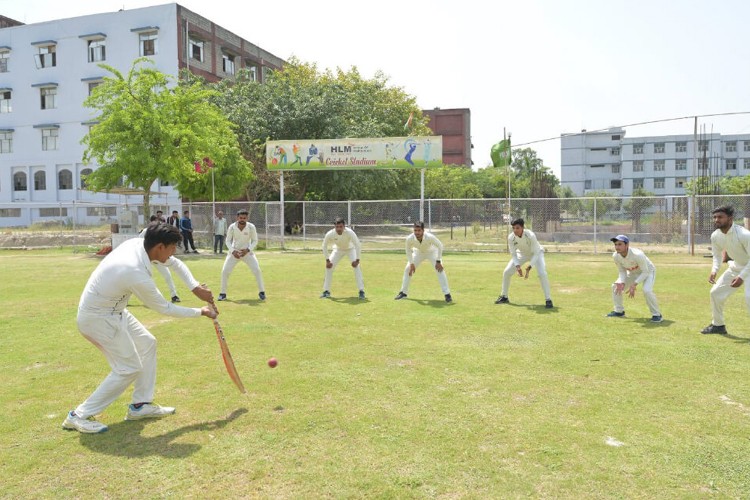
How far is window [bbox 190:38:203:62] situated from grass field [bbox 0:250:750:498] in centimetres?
3612

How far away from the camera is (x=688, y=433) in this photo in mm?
4898

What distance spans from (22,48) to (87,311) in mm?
49405

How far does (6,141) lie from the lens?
45.9m

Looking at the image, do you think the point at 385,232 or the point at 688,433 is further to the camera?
the point at 385,232

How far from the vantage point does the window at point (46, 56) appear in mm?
44250

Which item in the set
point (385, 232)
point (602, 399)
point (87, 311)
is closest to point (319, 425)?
point (87, 311)

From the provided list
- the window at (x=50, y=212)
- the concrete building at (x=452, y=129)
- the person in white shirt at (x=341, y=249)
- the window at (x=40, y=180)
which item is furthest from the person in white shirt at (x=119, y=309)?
the concrete building at (x=452, y=129)

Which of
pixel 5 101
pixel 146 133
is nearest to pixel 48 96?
pixel 5 101

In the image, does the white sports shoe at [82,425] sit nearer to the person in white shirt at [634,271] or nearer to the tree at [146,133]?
the person in white shirt at [634,271]

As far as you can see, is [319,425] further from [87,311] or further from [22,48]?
[22,48]

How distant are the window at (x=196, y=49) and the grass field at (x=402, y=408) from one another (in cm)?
3612

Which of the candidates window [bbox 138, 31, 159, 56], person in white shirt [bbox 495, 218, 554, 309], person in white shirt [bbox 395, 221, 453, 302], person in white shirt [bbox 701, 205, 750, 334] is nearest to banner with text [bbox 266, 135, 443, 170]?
person in white shirt [bbox 395, 221, 453, 302]

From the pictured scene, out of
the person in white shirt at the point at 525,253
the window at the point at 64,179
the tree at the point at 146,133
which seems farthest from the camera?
the window at the point at 64,179

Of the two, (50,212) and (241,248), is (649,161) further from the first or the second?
(241,248)
